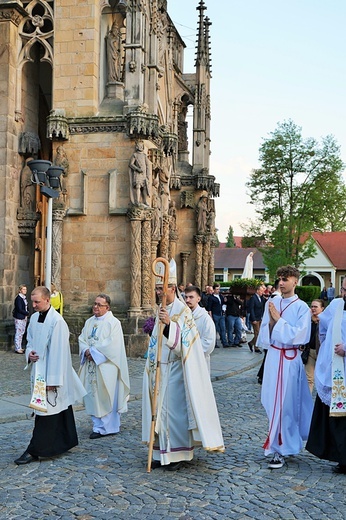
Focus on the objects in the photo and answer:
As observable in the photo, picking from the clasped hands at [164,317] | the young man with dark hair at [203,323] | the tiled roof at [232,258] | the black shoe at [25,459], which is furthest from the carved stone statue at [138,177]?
the tiled roof at [232,258]

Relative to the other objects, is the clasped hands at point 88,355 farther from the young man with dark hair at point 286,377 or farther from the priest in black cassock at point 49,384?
the young man with dark hair at point 286,377

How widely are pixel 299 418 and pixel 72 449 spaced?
2539 millimetres

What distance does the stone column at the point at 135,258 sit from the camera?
15.9 meters

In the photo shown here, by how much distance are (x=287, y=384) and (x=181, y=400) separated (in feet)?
3.51

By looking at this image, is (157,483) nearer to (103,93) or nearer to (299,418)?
(299,418)

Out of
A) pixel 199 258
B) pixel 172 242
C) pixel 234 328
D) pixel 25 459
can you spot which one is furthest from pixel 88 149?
pixel 25 459

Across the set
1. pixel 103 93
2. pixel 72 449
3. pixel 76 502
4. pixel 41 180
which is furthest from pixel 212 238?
pixel 76 502

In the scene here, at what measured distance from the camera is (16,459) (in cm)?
684

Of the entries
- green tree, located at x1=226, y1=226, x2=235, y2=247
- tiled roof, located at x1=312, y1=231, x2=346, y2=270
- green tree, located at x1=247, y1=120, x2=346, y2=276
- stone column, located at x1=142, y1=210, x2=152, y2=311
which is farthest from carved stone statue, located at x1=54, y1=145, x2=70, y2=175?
green tree, located at x1=226, y1=226, x2=235, y2=247

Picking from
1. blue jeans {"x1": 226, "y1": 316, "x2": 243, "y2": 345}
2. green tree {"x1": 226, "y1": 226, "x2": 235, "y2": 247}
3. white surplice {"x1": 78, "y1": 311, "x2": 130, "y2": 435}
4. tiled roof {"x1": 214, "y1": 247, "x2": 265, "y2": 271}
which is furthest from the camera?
green tree {"x1": 226, "y1": 226, "x2": 235, "y2": 247}

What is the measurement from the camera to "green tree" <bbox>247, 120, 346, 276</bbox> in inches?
1818

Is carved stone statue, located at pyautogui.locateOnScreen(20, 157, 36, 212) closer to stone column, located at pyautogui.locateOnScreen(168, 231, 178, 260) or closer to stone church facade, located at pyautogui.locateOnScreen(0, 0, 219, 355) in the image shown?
stone church facade, located at pyautogui.locateOnScreen(0, 0, 219, 355)

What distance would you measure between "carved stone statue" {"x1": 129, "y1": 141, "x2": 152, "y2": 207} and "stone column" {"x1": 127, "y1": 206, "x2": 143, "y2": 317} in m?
0.28

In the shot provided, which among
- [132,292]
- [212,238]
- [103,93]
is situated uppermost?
[103,93]
